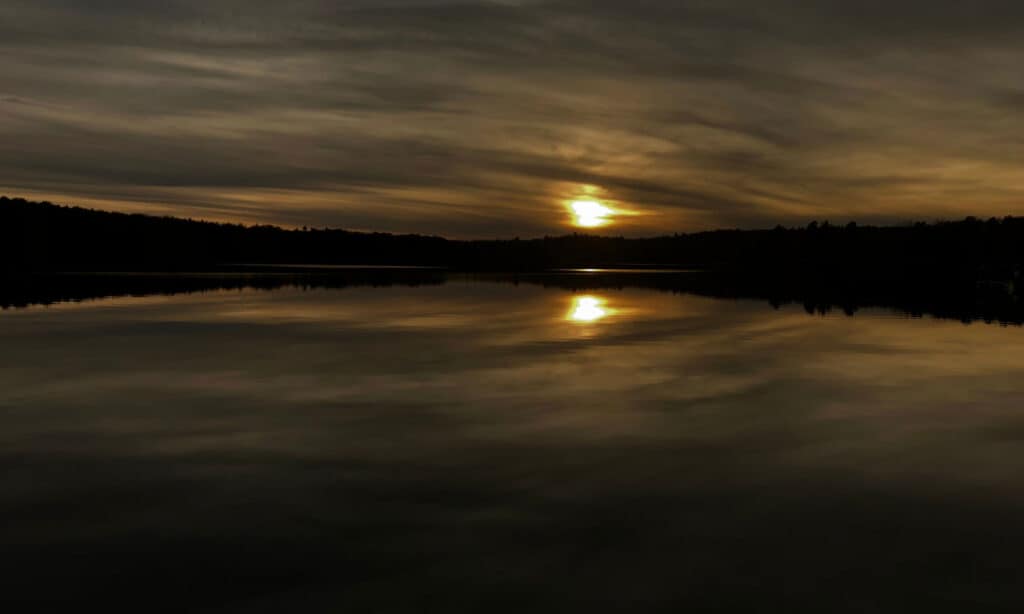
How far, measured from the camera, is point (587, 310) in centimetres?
5391

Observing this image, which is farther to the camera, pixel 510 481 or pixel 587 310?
pixel 587 310

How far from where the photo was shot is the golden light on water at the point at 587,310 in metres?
47.1

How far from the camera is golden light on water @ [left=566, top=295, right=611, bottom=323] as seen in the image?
4706 centimetres

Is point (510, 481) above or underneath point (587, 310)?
underneath

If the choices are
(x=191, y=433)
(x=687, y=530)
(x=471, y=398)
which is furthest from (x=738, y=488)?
(x=191, y=433)

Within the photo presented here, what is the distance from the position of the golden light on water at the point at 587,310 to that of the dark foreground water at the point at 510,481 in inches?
675

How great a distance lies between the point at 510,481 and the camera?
1345cm

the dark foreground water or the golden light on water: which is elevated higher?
the golden light on water

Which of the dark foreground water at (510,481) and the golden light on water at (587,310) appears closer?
the dark foreground water at (510,481)

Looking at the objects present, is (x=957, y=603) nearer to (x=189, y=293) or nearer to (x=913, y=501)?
(x=913, y=501)

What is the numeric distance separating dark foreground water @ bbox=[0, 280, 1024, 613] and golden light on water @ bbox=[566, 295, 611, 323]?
17.1 meters

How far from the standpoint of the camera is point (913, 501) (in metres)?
12.6

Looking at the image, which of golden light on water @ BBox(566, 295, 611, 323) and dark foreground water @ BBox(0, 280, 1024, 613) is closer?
dark foreground water @ BBox(0, 280, 1024, 613)

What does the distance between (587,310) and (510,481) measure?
40.8 meters
